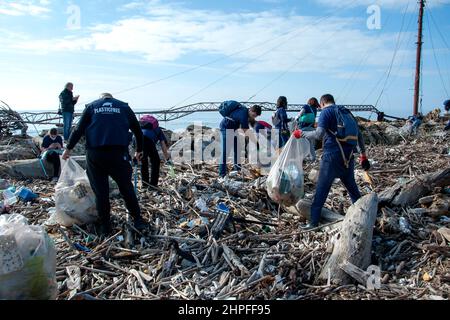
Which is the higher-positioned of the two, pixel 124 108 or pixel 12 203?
pixel 124 108

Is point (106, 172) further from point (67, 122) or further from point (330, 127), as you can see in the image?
point (67, 122)

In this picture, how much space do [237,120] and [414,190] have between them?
11.0ft

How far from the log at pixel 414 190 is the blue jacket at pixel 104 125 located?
357cm

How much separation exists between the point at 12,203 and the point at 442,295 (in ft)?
20.3

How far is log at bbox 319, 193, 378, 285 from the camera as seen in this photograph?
397 centimetres

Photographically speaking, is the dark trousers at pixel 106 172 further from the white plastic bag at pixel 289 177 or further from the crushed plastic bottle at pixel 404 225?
the crushed plastic bottle at pixel 404 225

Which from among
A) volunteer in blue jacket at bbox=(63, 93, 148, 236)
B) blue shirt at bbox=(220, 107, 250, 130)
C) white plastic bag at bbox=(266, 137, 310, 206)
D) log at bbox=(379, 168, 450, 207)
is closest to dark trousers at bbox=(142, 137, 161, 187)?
blue shirt at bbox=(220, 107, 250, 130)

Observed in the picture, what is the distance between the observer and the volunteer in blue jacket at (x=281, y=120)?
28.7 feet

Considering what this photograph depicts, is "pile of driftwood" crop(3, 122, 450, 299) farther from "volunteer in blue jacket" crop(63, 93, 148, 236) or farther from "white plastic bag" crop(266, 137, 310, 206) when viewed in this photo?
"volunteer in blue jacket" crop(63, 93, 148, 236)

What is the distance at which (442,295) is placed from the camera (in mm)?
3557

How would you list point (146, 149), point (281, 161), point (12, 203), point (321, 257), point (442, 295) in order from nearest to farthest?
point (442, 295), point (321, 257), point (281, 161), point (12, 203), point (146, 149)

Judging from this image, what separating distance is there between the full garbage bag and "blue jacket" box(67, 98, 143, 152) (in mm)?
1563
